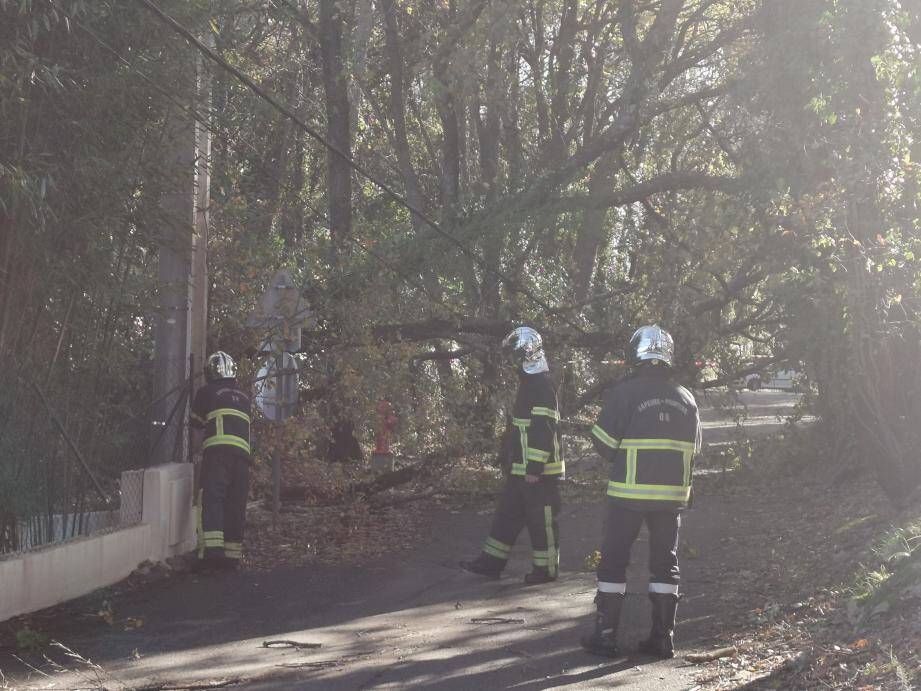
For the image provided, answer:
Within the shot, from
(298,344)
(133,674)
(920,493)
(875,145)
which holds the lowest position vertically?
(133,674)

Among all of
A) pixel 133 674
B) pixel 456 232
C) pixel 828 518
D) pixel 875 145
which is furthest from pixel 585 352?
pixel 133 674

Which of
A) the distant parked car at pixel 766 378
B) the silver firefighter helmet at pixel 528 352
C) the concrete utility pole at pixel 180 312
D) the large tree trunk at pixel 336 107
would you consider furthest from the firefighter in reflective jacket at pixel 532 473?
the large tree trunk at pixel 336 107

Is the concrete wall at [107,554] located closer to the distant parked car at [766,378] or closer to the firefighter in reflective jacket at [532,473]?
the firefighter in reflective jacket at [532,473]

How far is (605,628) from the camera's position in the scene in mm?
7078

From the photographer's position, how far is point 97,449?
9.80 metres

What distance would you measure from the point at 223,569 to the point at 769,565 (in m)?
4.69

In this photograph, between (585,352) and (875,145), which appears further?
(585,352)

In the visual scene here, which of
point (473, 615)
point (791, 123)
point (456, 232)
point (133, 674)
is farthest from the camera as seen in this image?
point (456, 232)

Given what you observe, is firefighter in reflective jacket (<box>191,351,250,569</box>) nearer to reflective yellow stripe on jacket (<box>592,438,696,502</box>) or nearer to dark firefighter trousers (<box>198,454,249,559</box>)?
dark firefighter trousers (<box>198,454,249,559</box>)

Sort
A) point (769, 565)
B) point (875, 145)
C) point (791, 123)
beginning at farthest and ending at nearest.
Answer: point (791, 123) < point (769, 565) < point (875, 145)

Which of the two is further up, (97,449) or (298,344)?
(298,344)

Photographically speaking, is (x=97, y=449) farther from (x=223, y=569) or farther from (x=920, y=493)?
(x=920, y=493)

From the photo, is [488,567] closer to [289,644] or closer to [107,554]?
[289,644]

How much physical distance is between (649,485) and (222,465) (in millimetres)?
4595
